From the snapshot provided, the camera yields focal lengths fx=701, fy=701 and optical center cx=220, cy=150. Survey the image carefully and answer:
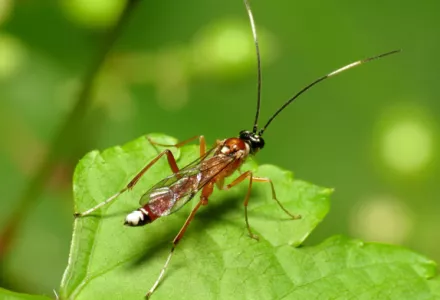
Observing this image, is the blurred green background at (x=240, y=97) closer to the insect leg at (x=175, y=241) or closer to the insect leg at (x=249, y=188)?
the insect leg at (x=249, y=188)

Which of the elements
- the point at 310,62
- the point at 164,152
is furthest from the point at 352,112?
the point at 164,152

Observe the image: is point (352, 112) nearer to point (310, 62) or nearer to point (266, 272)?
point (310, 62)

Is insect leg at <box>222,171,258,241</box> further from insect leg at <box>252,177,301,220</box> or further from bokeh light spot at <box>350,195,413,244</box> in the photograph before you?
bokeh light spot at <box>350,195,413,244</box>

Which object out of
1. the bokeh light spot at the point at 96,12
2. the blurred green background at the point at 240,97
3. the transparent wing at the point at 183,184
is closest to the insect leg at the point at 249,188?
the transparent wing at the point at 183,184

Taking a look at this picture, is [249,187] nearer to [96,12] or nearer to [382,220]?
[96,12]

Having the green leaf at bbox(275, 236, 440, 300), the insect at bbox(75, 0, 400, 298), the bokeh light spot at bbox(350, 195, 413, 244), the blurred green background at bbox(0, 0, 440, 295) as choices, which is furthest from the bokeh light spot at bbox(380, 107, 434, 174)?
the green leaf at bbox(275, 236, 440, 300)

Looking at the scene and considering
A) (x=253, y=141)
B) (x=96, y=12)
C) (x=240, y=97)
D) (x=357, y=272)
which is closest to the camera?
(x=357, y=272)

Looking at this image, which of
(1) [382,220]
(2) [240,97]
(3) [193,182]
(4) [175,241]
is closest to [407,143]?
(1) [382,220]
